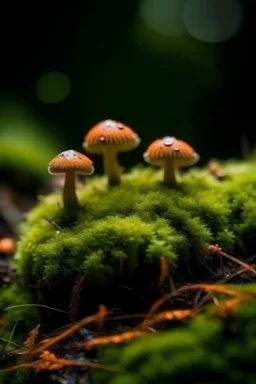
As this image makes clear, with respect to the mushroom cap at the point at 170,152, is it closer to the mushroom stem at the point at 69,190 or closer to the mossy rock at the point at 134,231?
the mossy rock at the point at 134,231

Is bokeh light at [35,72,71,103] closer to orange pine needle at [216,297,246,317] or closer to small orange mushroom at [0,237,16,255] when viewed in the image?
small orange mushroom at [0,237,16,255]

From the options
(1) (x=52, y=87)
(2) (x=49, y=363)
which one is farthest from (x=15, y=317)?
(1) (x=52, y=87)

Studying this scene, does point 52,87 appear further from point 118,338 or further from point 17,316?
point 118,338

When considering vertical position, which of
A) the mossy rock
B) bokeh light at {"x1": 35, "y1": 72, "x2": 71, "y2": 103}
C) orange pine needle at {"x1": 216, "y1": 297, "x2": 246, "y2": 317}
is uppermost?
bokeh light at {"x1": 35, "y1": 72, "x2": 71, "y2": 103}

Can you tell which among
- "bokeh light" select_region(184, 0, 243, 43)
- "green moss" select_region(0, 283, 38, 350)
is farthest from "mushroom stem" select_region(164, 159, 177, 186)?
"bokeh light" select_region(184, 0, 243, 43)

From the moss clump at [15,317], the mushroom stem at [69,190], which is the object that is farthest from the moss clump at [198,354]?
the mushroom stem at [69,190]

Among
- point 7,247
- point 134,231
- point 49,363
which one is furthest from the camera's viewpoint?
point 7,247
